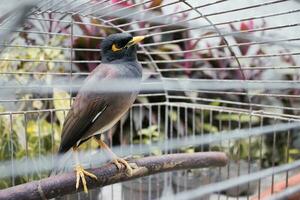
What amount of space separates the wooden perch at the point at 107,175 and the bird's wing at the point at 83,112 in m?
0.07

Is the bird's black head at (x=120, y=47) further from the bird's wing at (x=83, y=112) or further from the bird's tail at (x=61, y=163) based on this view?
the bird's tail at (x=61, y=163)

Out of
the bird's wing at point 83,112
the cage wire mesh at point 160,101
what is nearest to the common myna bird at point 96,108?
the bird's wing at point 83,112

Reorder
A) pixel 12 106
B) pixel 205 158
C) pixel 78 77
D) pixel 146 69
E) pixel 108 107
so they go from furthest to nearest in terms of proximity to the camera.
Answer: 1. pixel 146 69
2. pixel 78 77
3. pixel 12 106
4. pixel 205 158
5. pixel 108 107

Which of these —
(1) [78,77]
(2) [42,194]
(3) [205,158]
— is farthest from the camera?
(1) [78,77]

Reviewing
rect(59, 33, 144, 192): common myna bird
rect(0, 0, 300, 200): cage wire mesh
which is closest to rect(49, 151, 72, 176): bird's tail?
rect(59, 33, 144, 192): common myna bird

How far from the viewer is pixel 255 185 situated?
1.33 m

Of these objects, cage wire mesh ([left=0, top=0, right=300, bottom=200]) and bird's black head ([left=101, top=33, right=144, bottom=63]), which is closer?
bird's black head ([left=101, top=33, right=144, bottom=63])

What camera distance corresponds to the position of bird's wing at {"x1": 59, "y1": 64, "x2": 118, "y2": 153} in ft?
2.17

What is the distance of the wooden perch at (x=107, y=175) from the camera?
546 mm

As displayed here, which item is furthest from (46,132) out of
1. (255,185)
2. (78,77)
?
(255,185)

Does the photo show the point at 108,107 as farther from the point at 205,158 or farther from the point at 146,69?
the point at 146,69

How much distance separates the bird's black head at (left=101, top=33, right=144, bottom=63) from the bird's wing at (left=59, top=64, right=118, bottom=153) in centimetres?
7

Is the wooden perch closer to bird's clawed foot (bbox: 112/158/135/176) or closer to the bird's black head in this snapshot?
bird's clawed foot (bbox: 112/158/135/176)

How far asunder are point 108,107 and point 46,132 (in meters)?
0.51
